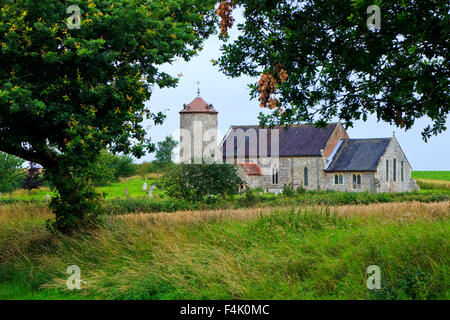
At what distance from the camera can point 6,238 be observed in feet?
44.9

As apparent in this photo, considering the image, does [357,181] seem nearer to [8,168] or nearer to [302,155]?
[302,155]

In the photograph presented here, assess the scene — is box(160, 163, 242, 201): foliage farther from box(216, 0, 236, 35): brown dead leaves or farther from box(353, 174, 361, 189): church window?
box(353, 174, 361, 189): church window

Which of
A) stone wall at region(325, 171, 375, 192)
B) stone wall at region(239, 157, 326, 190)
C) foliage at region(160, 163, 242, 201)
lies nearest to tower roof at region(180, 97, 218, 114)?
stone wall at region(239, 157, 326, 190)

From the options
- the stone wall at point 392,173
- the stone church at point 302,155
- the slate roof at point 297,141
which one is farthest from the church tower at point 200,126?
the stone wall at point 392,173

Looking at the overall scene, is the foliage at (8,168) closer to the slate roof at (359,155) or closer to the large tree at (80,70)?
the large tree at (80,70)

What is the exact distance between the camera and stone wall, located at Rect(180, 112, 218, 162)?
56812 millimetres

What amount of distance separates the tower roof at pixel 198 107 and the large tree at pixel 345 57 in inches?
1816

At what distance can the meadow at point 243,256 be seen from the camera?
24.0 feet

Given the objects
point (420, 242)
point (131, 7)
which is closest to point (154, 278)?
point (420, 242)

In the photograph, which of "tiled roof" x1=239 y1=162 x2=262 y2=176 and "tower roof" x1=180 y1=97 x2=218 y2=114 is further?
"tower roof" x1=180 y1=97 x2=218 y2=114

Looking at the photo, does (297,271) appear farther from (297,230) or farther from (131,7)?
(131,7)

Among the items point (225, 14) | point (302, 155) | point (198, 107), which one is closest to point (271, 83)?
point (225, 14)

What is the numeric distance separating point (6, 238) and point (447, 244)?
12276 millimetres

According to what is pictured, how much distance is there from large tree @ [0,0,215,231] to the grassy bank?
2.31 m
